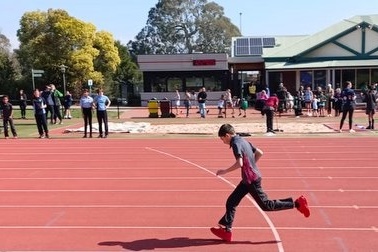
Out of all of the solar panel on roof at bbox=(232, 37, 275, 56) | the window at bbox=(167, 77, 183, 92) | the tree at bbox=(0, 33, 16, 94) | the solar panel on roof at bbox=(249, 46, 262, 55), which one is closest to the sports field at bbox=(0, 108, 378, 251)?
the window at bbox=(167, 77, 183, 92)

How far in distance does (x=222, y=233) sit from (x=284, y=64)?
34105 mm

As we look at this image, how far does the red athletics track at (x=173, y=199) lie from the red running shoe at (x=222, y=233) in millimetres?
120

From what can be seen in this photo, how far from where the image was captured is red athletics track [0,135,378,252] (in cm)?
704

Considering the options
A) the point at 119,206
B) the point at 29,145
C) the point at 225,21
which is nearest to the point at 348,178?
the point at 119,206

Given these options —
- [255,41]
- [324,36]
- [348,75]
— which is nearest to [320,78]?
[348,75]

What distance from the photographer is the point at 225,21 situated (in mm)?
85500

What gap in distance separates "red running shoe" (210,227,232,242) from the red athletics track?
12cm

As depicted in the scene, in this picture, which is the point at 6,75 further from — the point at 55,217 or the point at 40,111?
the point at 55,217

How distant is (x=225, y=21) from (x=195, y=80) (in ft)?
139

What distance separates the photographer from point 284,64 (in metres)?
39.9

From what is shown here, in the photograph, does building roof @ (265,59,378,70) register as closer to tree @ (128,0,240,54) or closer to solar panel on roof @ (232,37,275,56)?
solar panel on roof @ (232,37,275,56)

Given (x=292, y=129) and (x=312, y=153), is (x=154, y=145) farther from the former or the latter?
(x=292, y=129)

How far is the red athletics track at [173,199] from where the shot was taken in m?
7.04

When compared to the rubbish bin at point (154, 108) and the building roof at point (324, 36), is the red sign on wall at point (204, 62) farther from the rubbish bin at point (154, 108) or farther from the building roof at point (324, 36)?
the rubbish bin at point (154, 108)
